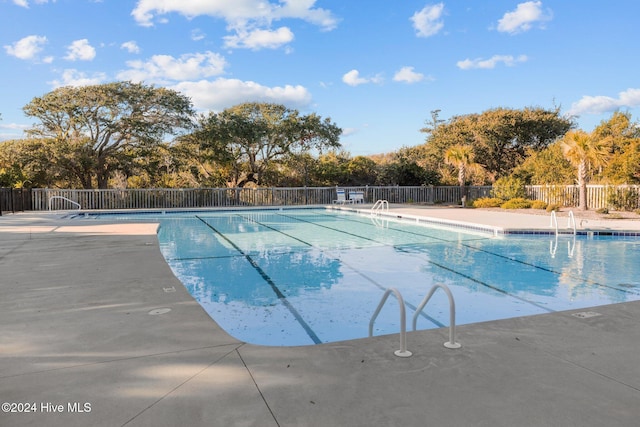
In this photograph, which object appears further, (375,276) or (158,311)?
(375,276)

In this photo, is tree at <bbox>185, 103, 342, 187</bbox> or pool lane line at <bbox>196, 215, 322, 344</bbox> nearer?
pool lane line at <bbox>196, 215, 322, 344</bbox>

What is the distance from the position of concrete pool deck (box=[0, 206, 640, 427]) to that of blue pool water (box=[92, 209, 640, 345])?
3.61 ft

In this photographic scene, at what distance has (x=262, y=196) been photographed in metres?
21.0

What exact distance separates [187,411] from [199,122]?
20.0m

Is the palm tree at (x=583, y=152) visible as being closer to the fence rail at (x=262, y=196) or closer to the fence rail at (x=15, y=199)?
the fence rail at (x=262, y=196)

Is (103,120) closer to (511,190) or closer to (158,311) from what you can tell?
(158,311)

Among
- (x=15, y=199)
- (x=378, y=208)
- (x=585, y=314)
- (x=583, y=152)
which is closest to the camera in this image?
(x=585, y=314)

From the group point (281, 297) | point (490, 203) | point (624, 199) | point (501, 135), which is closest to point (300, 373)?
point (281, 297)

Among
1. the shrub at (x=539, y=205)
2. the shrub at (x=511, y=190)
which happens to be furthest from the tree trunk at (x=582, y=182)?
the shrub at (x=511, y=190)

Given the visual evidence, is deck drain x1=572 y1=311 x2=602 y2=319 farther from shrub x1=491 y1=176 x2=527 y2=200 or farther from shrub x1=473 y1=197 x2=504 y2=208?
shrub x1=491 y1=176 x2=527 y2=200

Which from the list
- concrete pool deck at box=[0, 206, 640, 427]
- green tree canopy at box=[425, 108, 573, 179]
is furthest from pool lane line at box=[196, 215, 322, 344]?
green tree canopy at box=[425, 108, 573, 179]

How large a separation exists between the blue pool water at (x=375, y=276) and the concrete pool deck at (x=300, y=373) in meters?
1.10

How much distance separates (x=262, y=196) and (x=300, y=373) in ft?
62.0

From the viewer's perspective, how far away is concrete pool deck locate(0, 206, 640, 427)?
6.33 feet
